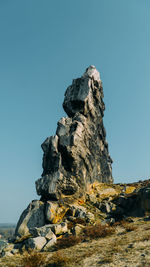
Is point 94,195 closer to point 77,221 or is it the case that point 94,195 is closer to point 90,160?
point 90,160

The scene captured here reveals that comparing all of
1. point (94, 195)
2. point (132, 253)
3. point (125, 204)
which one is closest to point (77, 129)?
point (94, 195)

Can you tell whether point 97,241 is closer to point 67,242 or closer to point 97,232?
point 97,232

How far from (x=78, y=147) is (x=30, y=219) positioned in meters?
15.9

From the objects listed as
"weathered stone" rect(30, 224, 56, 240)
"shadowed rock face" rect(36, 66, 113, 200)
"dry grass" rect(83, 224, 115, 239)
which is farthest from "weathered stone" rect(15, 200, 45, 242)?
"dry grass" rect(83, 224, 115, 239)

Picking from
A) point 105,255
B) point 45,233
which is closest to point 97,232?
point 45,233

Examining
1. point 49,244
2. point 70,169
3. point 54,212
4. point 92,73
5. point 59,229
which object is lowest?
point 49,244

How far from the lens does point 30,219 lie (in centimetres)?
2802

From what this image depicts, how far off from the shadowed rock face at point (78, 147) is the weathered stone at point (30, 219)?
3.14m

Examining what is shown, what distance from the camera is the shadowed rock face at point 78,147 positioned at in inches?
1328

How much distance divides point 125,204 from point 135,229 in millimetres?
12214

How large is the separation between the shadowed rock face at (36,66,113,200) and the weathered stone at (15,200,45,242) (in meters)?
3.14

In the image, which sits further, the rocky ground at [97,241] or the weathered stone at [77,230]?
the weathered stone at [77,230]

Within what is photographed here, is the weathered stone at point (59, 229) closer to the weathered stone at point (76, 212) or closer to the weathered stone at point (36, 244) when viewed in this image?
the weathered stone at point (36, 244)

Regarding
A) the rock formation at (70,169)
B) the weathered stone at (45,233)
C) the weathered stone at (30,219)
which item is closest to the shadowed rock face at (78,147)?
the rock formation at (70,169)
